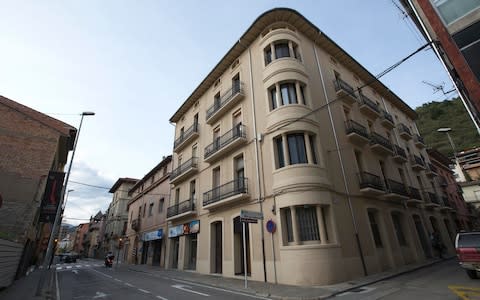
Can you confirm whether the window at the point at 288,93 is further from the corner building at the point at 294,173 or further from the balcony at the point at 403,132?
the balcony at the point at 403,132

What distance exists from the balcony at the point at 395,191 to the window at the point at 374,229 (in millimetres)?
1558

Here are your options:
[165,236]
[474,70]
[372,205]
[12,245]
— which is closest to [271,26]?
[474,70]

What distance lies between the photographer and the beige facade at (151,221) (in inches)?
941

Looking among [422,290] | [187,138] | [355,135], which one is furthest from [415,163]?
[187,138]

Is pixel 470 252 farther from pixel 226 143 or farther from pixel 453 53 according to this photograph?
pixel 226 143

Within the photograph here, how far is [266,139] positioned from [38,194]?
14510 millimetres

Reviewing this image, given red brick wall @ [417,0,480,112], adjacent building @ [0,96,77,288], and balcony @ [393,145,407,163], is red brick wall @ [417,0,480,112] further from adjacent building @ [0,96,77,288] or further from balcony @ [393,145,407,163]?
adjacent building @ [0,96,77,288]

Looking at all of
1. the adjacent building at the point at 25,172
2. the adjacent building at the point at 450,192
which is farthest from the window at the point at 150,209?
the adjacent building at the point at 450,192

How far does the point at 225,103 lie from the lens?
657 inches

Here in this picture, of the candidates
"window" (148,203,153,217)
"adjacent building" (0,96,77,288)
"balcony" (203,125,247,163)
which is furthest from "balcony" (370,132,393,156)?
"window" (148,203,153,217)

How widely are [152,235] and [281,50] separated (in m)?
21.4

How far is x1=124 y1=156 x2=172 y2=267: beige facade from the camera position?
23.9 meters

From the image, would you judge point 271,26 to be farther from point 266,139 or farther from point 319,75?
point 266,139

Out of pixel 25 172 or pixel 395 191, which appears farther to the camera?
pixel 395 191
